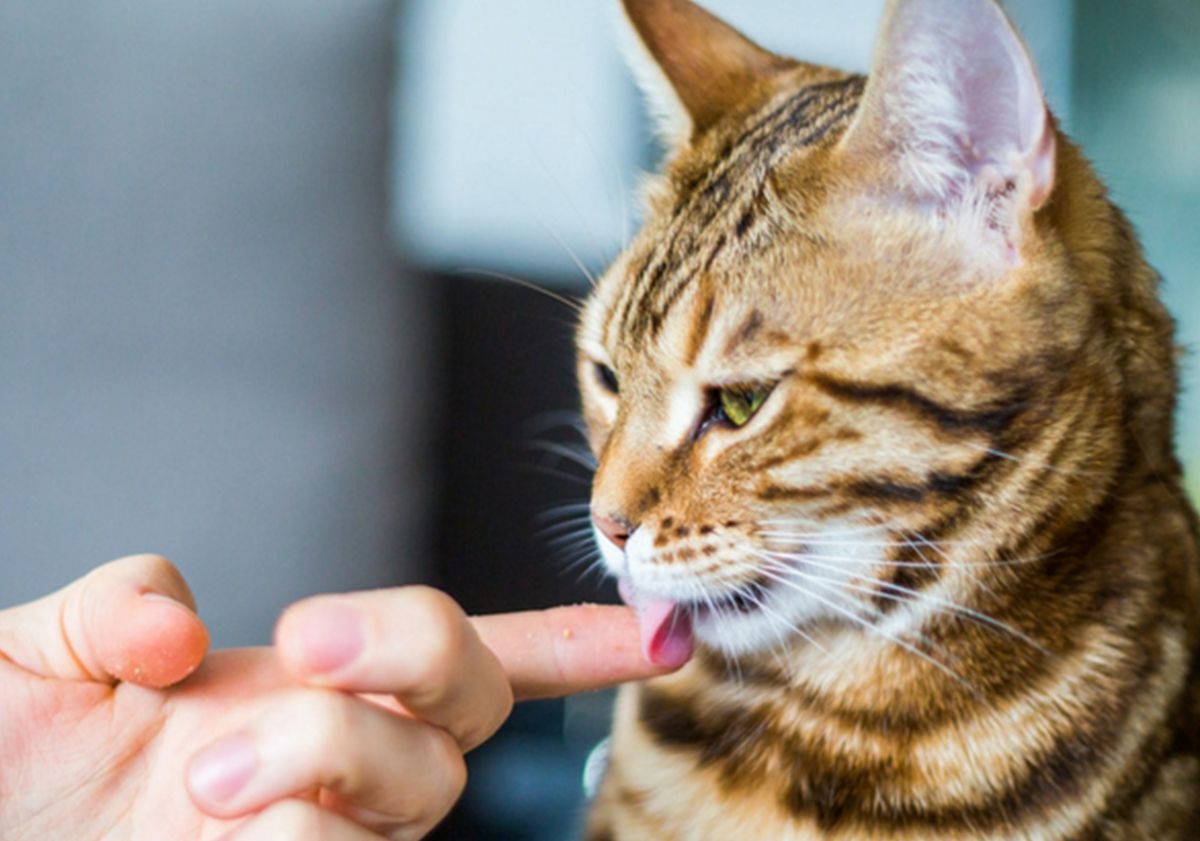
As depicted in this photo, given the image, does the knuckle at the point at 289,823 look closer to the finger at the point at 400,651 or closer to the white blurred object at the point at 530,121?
the finger at the point at 400,651

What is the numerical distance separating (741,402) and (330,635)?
0.77ft

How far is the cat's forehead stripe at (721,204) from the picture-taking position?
0.53m

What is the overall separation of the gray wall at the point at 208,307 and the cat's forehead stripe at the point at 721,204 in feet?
1.24

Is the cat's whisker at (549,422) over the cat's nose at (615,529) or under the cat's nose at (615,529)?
under

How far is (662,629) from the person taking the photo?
485 mm

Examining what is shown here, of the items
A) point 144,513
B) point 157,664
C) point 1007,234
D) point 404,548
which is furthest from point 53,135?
point 1007,234

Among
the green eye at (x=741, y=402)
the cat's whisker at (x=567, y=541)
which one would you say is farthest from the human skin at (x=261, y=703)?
the cat's whisker at (x=567, y=541)

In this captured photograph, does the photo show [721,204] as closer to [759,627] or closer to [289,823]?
[759,627]

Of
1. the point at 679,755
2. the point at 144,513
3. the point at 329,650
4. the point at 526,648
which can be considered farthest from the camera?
the point at 144,513

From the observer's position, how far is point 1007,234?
1.53ft

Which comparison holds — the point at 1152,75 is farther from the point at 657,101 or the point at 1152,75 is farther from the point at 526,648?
the point at 526,648

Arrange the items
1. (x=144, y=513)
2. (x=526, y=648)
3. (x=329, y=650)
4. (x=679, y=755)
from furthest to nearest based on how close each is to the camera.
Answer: (x=144, y=513) → (x=679, y=755) → (x=526, y=648) → (x=329, y=650)

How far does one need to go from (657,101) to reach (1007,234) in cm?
26

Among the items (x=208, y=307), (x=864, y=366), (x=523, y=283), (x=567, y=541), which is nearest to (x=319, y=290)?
(x=208, y=307)
